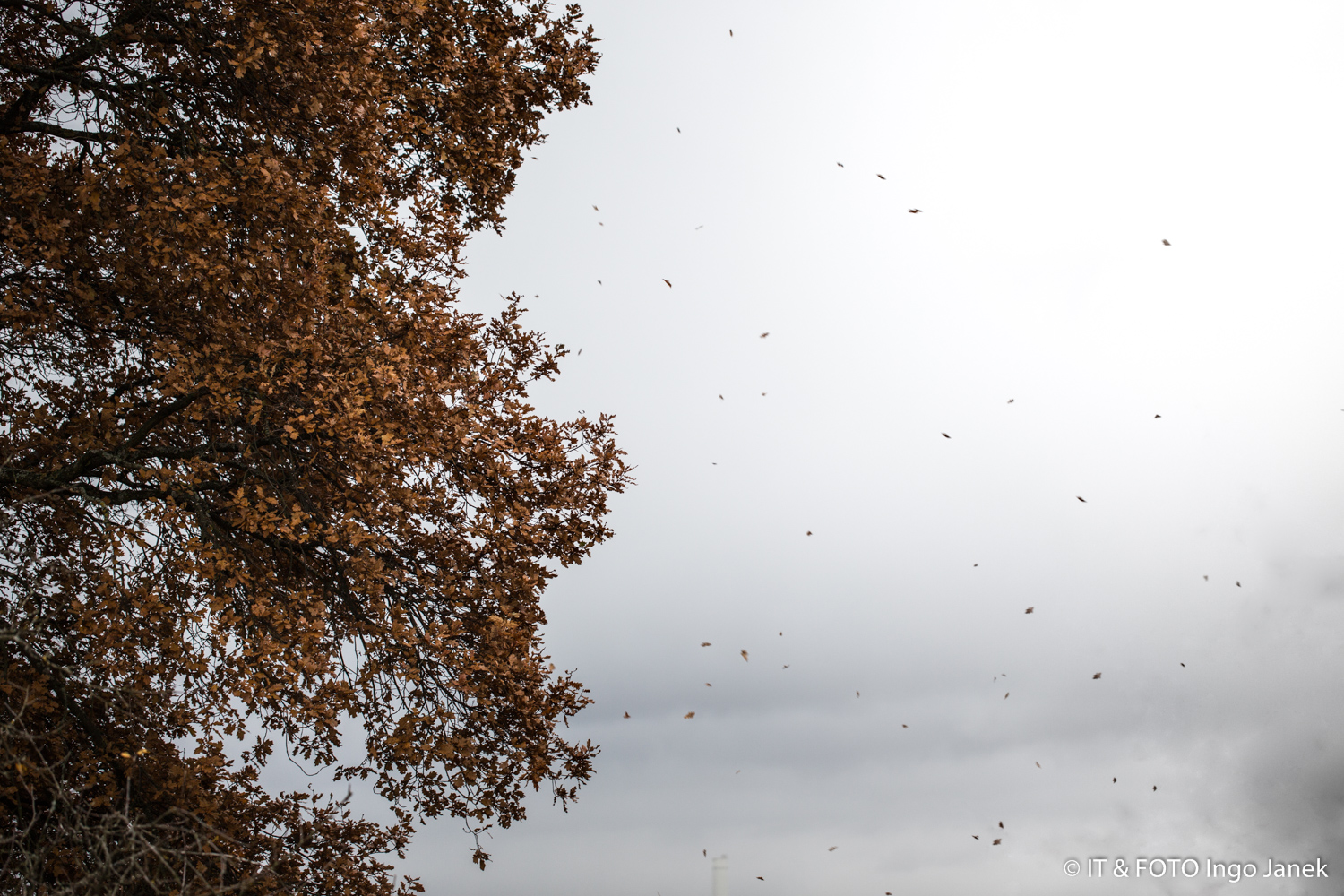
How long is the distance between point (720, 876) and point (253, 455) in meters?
9.35

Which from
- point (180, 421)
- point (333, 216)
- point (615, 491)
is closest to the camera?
point (333, 216)

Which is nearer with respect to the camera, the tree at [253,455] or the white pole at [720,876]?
the tree at [253,455]

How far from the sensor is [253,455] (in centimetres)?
680

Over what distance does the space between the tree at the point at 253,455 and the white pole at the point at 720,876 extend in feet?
19.4

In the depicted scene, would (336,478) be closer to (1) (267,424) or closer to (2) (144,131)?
(1) (267,424)

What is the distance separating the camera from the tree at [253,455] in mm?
6246

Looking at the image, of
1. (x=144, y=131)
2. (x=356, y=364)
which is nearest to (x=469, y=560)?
(x=356, y=364)

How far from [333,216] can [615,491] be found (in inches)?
120

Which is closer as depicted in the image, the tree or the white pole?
the tree

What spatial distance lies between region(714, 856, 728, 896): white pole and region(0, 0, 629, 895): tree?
5.92 m

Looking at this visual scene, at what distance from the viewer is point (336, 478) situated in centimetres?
687

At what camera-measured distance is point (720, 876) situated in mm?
13055

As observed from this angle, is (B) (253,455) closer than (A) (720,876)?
Yes

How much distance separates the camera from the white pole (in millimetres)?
12867
